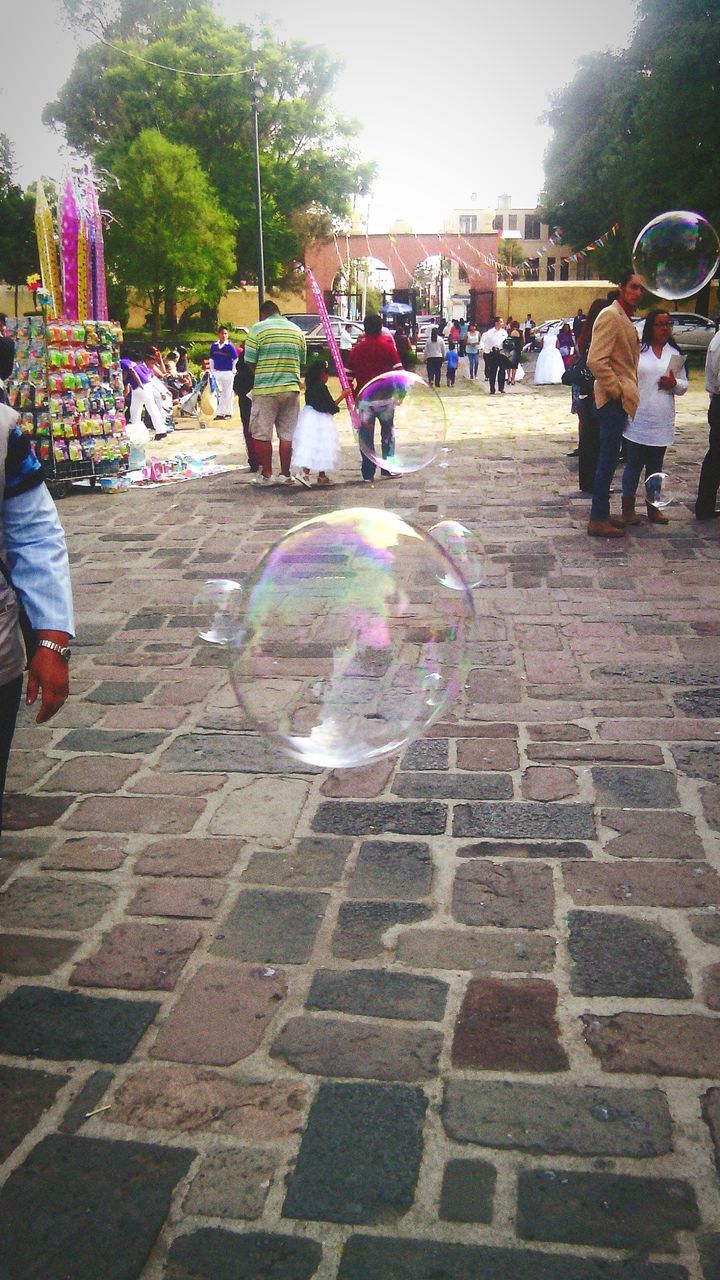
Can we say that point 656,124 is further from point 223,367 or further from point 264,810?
point 264,810

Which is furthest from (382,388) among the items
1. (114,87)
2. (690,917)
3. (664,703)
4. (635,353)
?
(114,87)

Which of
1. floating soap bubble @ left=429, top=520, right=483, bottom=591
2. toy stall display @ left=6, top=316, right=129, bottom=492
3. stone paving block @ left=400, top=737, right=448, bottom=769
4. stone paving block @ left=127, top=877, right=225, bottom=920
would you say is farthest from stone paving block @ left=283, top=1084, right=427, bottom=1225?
toy stall display @ left=6, top=316, right=129, bottom=492

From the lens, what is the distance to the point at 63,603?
279 centimetres

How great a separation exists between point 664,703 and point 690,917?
1.81 metres

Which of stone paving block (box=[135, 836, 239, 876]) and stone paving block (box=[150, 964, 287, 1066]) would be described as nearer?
stone paving block (box=[150, 964, 287, 1066])

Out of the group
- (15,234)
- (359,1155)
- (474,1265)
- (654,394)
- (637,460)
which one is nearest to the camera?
(474,1265)

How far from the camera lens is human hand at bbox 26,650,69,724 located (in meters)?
2.74

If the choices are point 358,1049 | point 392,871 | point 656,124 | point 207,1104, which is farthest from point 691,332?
point 207,1104

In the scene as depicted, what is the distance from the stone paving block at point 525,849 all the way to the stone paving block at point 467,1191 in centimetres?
134

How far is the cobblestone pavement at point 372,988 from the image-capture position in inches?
83.8

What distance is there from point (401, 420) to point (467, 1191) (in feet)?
29.3

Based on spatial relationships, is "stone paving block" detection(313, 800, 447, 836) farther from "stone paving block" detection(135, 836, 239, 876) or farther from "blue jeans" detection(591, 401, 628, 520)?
"blue jeans" detection(591, 401, 628, 520)

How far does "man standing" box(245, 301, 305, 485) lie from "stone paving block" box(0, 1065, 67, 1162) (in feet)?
29.3

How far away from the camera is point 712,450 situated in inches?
336
